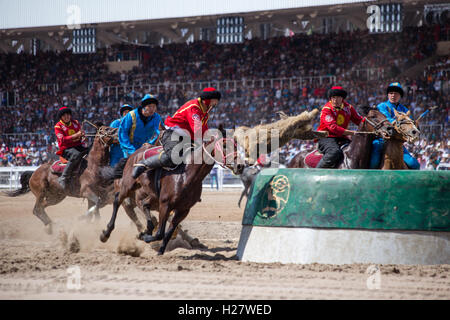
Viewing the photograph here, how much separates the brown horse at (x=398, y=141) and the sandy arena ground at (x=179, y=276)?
8.89 ft

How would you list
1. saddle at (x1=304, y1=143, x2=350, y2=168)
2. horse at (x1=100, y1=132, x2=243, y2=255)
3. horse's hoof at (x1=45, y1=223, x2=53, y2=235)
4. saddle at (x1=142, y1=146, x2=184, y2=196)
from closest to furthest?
1. horse at (x1=100, y1=132, x2=243, y2=255)
2. saddle at (x1=142, y1=146, x2=184, y2=196)
3. saddle at (x1=304, y1=143, x2=350, y2=168)
4. horse's hoof at (x1=45, y1=223, x2=53, y2=235)

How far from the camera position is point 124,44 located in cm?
3691

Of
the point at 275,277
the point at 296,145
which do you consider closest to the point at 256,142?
the point at 275,277

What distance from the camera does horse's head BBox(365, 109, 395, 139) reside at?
863cm

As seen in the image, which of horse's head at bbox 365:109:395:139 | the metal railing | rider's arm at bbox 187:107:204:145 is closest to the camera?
rider's arm at bbox 187:107:204:145

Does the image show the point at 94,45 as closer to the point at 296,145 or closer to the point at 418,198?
the point at 296,145

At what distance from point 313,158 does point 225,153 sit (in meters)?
3.02

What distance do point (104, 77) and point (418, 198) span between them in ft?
103

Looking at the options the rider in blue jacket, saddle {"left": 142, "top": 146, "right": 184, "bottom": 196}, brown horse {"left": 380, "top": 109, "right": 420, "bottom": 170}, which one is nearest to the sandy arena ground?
saddle {"left": 142, "top": 146, "right": 184, "bottom": 196}

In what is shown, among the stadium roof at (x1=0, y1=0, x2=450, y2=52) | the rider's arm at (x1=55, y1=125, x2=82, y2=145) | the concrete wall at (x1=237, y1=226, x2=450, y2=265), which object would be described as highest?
the stadium roof at (x1=0, y1=0, x2=450, y2=52)

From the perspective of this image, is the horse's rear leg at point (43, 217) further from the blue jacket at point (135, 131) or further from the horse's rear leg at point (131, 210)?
the blue jacket at point (135, 131)

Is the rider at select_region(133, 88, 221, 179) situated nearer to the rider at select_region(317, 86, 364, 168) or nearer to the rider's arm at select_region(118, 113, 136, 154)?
the rider's arm at select_region(118, 113, 136, 154)

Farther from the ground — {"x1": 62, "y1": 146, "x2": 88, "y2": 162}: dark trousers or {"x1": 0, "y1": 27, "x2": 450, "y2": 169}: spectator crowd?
{"x1": 0, "y1": 27, "x2": 450, "y2": 169}: spectator crowd

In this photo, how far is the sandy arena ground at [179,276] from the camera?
5230mm
